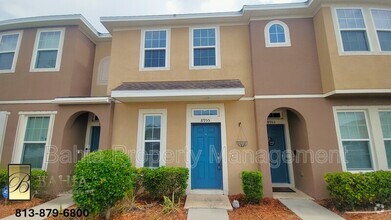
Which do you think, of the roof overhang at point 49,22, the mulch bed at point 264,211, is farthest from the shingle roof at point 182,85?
the mulch bed at point 264,211

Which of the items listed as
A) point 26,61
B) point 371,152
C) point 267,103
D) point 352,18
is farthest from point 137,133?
point 352,18

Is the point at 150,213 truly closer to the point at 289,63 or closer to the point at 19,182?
the point at 19,182

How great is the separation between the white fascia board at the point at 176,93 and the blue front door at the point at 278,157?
2919mm

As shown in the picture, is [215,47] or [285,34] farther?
[215,47]

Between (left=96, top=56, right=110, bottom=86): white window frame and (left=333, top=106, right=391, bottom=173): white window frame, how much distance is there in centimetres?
982

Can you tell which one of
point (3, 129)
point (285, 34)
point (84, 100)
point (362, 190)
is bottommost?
point (362, 190)

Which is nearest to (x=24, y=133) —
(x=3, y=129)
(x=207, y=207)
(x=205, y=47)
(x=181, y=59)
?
(x=3, y=129)

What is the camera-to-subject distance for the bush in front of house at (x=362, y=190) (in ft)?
18.0

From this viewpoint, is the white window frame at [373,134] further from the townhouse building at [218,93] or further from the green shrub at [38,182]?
the green shrub at [38,182]

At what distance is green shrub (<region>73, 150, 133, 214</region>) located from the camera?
15.1 ft

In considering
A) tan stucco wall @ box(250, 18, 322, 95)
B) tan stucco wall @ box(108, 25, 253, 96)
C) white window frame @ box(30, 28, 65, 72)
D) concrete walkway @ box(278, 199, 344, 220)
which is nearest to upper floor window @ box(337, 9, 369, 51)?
tan stucco wall @ box(250, 18, 322, 95)

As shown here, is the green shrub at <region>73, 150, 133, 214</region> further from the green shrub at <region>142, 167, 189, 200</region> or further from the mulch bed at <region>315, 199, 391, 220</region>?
the mulch bed at <region>315, 199, 391, 220</region>

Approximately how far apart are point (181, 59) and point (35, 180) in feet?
22.7

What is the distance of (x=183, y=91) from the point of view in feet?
22.5
